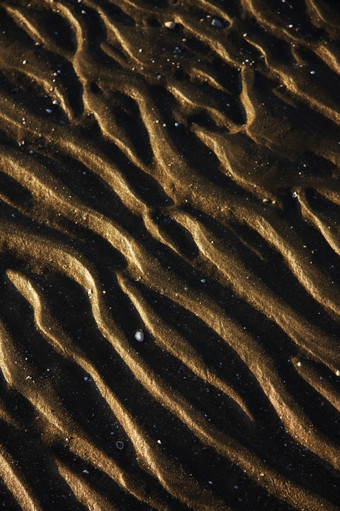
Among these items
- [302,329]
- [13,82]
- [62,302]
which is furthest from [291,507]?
[13,82]

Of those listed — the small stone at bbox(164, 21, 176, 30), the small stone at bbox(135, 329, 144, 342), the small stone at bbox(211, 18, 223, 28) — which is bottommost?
the small stone at bbox(135, 329, 144, 342)

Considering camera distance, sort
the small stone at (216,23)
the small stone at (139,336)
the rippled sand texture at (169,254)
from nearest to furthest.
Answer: the rippled sand texture at (169,254), the small stone at (139,336), the small stone at (216,23)

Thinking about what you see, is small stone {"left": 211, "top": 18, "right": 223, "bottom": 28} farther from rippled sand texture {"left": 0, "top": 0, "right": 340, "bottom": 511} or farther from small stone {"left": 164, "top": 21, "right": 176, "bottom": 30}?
small stone {"left": 164, "top": 21, "right": 176, "bottom": 30}

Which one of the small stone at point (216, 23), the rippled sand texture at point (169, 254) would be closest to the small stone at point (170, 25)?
the rippled sand texture at point (169, 254)

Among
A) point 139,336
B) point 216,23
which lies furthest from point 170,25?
point 139,336

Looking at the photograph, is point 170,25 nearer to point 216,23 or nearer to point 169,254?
point 216,23

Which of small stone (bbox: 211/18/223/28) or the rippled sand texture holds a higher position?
small stone (bbox: 211/18/223/28)

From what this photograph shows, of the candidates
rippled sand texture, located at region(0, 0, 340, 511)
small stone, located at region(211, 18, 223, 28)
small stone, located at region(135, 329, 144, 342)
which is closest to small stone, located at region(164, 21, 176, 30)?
rippled sand texture, located at region(0, 0, 340, 511)

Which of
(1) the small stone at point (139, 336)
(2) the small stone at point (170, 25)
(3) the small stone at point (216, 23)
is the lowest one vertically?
(1) the small stone at point (139, 336)

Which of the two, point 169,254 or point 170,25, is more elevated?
point 170,25

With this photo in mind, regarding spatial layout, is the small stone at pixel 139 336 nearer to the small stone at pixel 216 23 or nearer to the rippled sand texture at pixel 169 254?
the rippled sand texture at pixel 169 254
